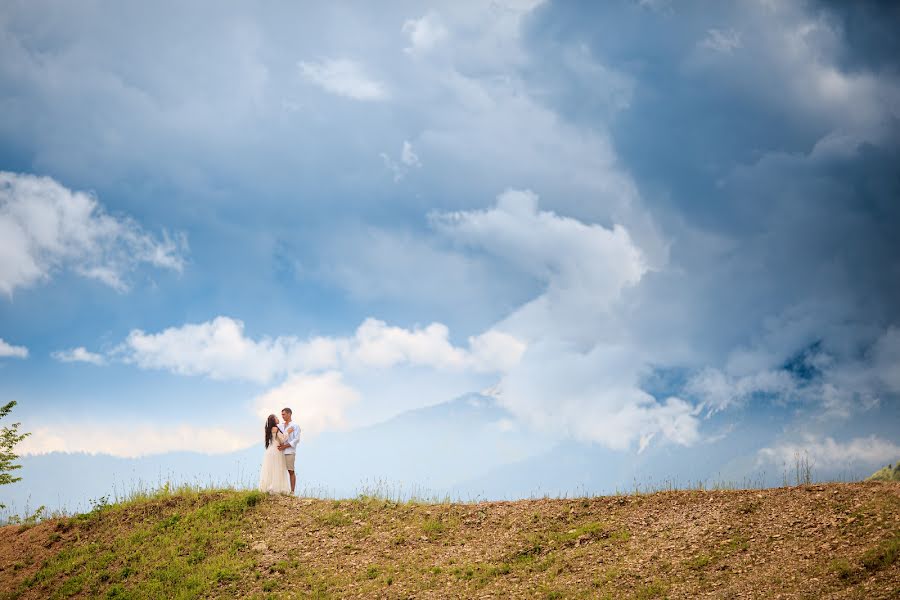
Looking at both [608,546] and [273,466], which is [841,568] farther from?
[273,466]

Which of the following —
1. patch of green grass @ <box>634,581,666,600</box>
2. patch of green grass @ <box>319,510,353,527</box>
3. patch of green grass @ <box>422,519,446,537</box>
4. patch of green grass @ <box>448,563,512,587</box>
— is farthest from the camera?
patch of green grass @ <box>319,510,353,527</box>

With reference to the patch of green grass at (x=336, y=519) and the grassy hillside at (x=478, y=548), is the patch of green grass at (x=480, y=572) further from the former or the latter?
the patch of green grass at (x=336, y=519)

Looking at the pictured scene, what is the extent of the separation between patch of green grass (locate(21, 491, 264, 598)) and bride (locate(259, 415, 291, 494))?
588 millimetres

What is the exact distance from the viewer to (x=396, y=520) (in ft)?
67.6

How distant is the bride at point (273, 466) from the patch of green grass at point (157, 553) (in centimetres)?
59

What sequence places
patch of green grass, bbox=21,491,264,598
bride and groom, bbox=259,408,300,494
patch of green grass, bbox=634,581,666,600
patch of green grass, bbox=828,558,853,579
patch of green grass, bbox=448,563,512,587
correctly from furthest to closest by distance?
bride and groom, bbox=259,408,300,494, patch of green grass, bbox=21,491,264,598, patch of green grass, bbox=448,563,512,587, patch of green grass, bbox=634,581,666,600, patch of green grass, bbox=828,558,853,579

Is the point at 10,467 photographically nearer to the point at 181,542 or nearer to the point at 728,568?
the point at 181,542

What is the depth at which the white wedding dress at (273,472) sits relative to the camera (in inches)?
927

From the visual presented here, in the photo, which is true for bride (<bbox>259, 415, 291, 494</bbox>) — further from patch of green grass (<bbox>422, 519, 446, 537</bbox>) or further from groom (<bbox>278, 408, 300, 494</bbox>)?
patch of green grass (<bbox>422, 519, 446, 537</bbox>)

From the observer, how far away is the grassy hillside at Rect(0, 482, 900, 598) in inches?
556

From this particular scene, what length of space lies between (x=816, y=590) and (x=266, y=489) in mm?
17869

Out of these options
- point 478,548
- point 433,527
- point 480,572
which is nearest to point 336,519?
point 433,527

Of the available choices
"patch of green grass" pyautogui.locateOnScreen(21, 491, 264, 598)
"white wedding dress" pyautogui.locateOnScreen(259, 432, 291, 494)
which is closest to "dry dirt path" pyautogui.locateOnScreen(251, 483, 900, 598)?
"patch of green grass" pyautogui.locateOnScreen(21, 491, 264, 598)

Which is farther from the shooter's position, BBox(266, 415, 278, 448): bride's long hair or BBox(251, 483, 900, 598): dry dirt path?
BBox(266, 415, 278, 448): bride's long hair
